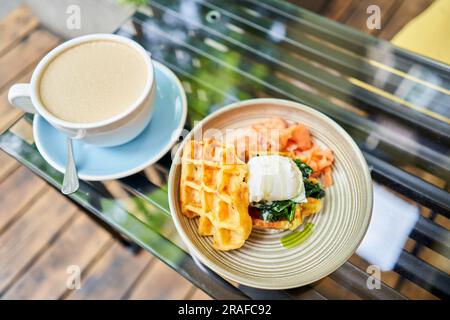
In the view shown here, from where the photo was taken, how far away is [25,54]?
1066mm

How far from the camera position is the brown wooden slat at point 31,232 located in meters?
0.91

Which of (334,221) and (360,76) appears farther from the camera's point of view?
(360,76)

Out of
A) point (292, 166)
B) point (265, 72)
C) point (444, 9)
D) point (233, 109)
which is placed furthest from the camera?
point (444, 9)

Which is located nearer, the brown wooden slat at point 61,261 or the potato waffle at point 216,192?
the potato waffle at point 216,192

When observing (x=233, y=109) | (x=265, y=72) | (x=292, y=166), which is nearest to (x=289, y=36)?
(x=265, y=72)

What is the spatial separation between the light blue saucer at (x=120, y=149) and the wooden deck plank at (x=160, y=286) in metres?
0.39

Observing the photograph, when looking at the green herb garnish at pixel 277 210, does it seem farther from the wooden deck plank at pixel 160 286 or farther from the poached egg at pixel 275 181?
the wooden deck plank at pixel 160 286

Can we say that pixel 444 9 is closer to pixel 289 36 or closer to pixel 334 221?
pixel 289 36

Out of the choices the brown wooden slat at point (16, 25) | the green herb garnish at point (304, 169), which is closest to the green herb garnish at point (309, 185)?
the green herb garnish at point (304, 169)

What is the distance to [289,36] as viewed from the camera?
0.92m

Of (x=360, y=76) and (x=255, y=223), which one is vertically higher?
(x=360, y=76)

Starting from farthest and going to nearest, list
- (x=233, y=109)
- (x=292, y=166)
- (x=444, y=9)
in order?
(x=444, y=9), (x=233, y=109), (x=292, y=166)

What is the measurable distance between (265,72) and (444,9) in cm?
58

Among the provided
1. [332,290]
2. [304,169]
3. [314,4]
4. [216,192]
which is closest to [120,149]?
[216,192]
